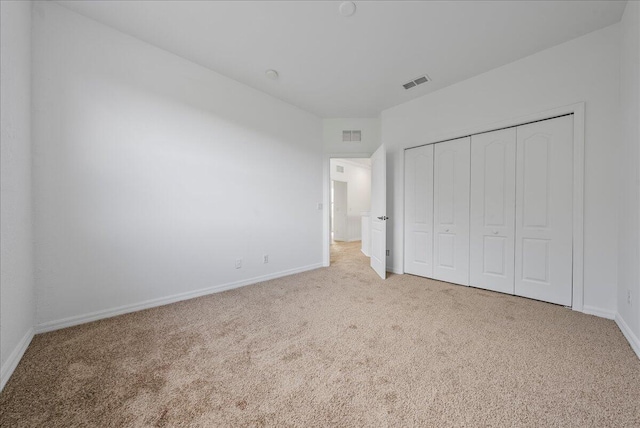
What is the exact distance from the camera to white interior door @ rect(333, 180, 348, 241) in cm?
816

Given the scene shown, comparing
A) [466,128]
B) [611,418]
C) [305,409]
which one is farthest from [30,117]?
[466,128]

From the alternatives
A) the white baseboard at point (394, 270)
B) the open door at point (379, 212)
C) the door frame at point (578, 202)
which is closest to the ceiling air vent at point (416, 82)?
the open door at point (379, 212)

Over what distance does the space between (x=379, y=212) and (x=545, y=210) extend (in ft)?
6.27

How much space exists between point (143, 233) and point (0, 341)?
117cm

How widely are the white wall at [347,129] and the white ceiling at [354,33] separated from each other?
118 centimetres

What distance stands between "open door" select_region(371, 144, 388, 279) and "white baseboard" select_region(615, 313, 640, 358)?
2158 millimetres

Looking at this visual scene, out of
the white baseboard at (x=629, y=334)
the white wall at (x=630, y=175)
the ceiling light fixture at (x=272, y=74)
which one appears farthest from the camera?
the ceiling light fixture at (x=272, y=74)

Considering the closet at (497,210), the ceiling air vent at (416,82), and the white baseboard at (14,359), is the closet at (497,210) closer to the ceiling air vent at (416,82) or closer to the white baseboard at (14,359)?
the ceiling air vent at (416,82)

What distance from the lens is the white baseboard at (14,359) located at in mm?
1337

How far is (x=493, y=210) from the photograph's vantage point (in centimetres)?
292

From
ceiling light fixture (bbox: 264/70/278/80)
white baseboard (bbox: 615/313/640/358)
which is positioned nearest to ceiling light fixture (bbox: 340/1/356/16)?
ceiling light fixture (bbox: 264/70/278/80)

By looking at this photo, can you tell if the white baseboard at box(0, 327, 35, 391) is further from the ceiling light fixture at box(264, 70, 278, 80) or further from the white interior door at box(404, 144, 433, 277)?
the white interior door at box(404, 144, 433, 277)

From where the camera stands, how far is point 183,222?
8.82 ft

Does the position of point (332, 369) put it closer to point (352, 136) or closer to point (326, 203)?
point (326, 203)
